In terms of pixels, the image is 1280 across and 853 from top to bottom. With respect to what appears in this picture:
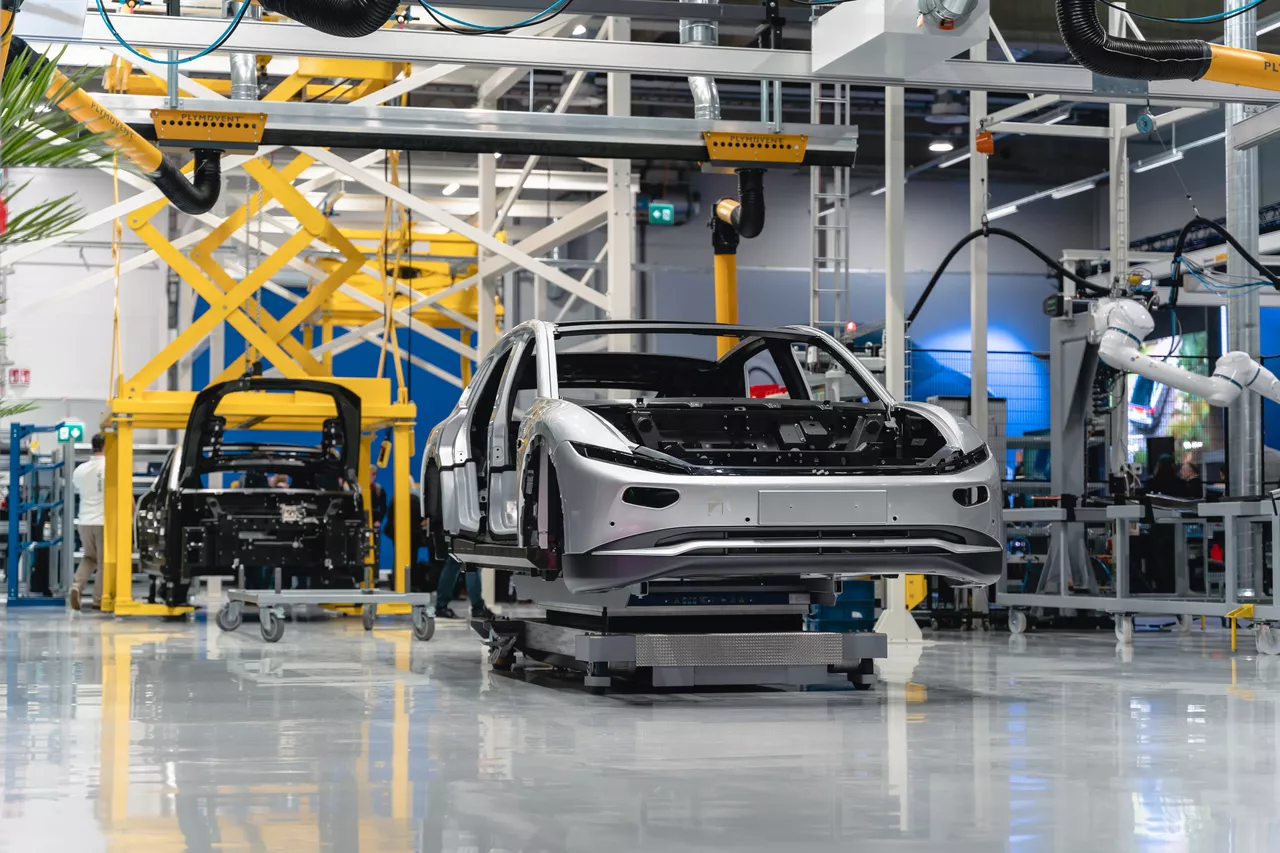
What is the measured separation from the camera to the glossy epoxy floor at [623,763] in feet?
10.8

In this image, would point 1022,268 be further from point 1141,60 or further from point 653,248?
point 1141,60

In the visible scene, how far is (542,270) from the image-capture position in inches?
486

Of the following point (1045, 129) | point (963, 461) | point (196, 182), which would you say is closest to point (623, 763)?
point (963, 461)

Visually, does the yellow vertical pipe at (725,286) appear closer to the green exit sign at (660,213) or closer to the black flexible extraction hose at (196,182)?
the black flexible extraction hose at (196,182)

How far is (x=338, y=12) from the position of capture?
6.28 m

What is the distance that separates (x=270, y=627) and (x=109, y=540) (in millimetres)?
4557

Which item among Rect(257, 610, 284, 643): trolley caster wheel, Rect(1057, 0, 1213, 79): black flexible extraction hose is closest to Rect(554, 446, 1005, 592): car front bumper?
Rect(1057, 0, 1213, 79): black flexible extraction hose

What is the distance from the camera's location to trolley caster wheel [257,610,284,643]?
10070mm

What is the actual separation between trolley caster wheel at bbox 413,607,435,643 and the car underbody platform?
9.22 ft

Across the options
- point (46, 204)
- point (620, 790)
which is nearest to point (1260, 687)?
point (620, 790)

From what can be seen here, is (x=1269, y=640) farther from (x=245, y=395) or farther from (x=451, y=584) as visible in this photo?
(x=245, y=395)

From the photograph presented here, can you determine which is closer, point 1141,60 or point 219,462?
point 1141,60

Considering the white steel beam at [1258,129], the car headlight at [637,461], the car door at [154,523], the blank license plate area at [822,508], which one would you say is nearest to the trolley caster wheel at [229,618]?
the car door at [154,523]

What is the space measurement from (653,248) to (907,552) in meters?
21.1
